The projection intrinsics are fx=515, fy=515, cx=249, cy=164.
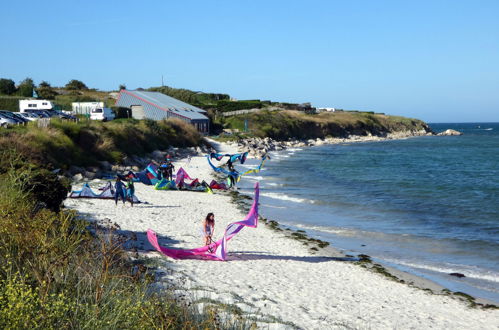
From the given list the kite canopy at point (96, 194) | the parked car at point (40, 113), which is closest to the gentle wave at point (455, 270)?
the kite canopy at point (96, 194)

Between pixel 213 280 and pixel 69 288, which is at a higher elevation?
pixel 69 288

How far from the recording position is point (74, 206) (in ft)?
59.0

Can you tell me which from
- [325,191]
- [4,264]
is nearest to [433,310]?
[4,264]

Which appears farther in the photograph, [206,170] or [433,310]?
[206,170]

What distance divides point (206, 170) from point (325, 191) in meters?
10.9


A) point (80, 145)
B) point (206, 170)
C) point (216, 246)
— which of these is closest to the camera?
point (216, 246)

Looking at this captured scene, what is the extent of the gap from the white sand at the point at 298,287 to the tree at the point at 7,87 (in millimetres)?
62216

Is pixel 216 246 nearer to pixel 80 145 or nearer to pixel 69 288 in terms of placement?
pixel 69 288

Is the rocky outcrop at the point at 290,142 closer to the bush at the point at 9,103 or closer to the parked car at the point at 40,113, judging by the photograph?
the parked car at the point at 40,113

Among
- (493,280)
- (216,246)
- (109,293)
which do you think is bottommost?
(493,280)

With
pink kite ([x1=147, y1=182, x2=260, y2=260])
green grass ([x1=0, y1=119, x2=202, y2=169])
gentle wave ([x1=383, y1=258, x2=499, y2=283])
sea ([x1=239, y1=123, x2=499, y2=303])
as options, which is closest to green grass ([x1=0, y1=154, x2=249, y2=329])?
pink kite ([x1=147, y1=182, x2=260, y2=260])

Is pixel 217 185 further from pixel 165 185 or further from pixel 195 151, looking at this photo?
pixel 195 151

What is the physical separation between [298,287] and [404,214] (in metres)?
12.9

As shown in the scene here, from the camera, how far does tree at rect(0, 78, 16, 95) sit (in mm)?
71625
